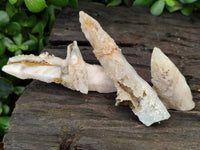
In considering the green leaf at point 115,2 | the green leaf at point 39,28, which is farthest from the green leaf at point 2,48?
the green leaf at point 115,2

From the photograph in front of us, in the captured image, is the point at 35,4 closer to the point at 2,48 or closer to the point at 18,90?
the point at 2,48

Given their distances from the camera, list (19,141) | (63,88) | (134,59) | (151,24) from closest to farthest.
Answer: (19,141)
(63,88)
(134,59)
(151,24)

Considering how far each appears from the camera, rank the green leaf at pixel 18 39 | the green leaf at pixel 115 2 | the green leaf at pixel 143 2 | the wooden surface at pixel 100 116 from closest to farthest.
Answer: the wooden surface at pixel 100 116 < the green leaf at pixel 18 39 < the green leaf at pixel 143 2 < the green leaf at pixel 115 2

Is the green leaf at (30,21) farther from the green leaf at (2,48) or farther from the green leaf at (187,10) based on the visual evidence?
the green leaf at (187,10)

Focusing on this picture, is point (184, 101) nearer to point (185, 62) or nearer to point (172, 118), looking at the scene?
point (172, 118)

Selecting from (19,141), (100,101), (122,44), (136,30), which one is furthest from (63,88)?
(136,30)

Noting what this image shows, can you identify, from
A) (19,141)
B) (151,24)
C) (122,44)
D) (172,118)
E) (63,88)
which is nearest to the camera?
(19,141)

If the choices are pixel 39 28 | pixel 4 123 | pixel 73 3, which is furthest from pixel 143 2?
pixel 4 123
